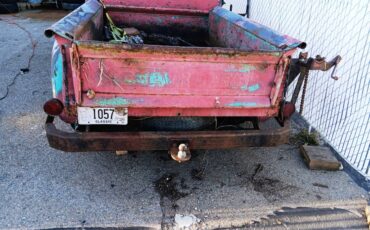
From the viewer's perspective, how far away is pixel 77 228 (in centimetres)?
258

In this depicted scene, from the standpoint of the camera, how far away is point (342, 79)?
3.91 metres

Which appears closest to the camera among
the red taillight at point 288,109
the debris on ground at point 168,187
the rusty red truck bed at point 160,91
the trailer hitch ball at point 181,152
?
the rusty red truck bed at point 160,91

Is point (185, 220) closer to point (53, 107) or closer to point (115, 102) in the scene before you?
point (115, 102)

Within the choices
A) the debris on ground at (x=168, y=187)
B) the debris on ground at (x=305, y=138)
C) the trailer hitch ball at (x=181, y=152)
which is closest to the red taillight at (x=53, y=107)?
the trailer hitch ball at (x=181, y=152)

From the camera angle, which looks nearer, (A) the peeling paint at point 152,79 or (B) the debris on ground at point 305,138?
(A) the peeling paint at point 152,79

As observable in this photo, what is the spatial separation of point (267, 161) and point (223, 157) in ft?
1.59

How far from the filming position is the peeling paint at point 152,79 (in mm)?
2496

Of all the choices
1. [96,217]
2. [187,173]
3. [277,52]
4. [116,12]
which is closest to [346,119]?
[277,52]

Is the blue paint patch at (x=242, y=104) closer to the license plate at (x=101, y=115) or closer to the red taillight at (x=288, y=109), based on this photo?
the red taillight at (x=288, y=109)

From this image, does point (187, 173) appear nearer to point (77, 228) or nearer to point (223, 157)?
point (223, 157)

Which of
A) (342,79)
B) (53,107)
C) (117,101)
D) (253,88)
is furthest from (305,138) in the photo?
(53,107)

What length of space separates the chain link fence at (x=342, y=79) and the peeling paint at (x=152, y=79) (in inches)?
91.5

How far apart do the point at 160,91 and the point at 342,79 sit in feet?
8.15

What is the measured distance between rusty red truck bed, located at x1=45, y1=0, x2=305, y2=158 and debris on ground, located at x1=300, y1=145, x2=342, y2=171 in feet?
2.76
